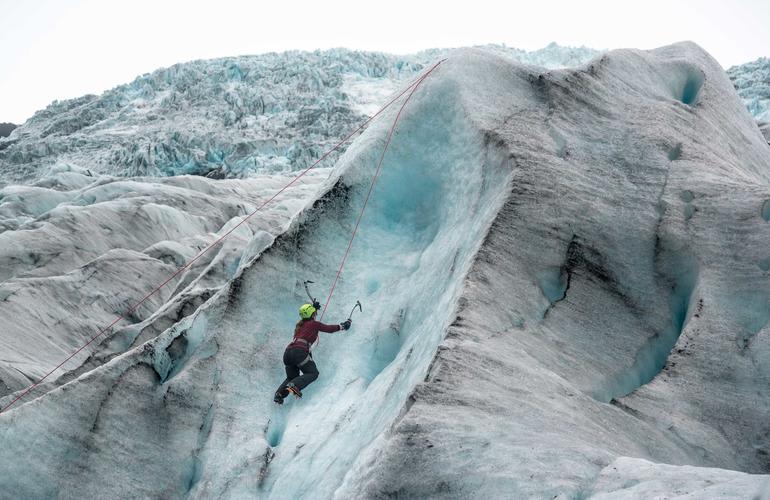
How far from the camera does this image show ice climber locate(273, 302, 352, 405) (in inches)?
328

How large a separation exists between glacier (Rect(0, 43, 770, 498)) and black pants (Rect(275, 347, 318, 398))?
25 centimetres

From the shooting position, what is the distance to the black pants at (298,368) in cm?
833

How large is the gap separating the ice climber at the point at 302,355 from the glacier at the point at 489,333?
27cm

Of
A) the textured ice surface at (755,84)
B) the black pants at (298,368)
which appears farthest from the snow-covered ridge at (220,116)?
the black pants at (298,368)

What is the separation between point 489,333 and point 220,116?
57.3 meters

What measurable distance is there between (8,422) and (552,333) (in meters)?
6.55

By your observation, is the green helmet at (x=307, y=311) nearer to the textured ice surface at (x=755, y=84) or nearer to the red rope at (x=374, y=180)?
the red rope at (x=374, y=180)

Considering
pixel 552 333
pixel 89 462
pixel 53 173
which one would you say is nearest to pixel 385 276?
pixel 552 333

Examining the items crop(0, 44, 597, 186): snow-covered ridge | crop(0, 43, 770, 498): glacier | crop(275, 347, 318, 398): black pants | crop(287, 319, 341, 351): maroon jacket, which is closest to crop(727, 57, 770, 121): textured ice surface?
crop(0, 44, 597, 186): snow-covered ridge

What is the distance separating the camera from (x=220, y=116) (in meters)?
60.2

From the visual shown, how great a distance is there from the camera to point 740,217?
28.4ft

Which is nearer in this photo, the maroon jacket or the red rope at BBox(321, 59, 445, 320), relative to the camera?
the maroon jacket

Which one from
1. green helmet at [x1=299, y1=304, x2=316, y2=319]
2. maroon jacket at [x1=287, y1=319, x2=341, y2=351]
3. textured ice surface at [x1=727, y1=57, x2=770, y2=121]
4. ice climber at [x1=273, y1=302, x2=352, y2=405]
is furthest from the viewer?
textured ice surface at [x1=727, y1=57, x2=770, y2=121]

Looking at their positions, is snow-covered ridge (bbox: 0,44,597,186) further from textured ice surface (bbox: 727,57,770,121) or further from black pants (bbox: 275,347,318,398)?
black pants (bbox: 275,347,318,398)
